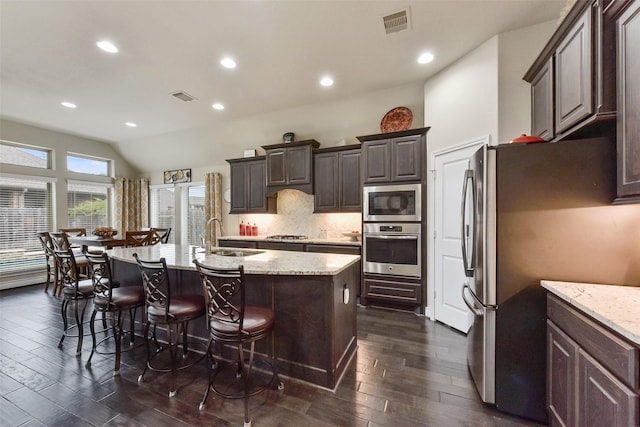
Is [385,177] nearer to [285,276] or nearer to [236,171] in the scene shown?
[285,276]

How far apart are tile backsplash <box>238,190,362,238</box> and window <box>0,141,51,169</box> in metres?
4.61

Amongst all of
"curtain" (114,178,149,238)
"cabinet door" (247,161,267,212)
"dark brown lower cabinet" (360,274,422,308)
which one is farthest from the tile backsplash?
"curtain" (114,178,149,238)

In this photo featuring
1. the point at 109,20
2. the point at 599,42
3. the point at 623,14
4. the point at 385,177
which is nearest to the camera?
the point at 623,14

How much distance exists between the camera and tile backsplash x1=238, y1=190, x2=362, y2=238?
4.65 meters

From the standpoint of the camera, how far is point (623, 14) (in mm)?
1382

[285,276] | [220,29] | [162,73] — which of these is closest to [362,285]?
[285,276]

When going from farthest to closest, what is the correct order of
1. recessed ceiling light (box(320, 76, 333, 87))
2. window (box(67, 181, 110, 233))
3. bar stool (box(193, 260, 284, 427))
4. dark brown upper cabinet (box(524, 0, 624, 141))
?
window (box(67, 181, 110, 233))
recessed ceiling light (box(320, 76, 333, 87))
bar stool (box(193, 260, 284, 427))
dark brown upper cabinet (box(524, 0, 624, 141))

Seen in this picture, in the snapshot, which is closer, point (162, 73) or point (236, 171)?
point (162, 73)

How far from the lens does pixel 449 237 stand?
10.4 feet

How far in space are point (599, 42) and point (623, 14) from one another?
5.4 inches

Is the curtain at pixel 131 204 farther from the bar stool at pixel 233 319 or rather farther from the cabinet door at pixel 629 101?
the cabinet door at pixel 629 101

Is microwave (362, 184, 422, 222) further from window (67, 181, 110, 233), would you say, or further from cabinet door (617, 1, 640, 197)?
window (67, 181, 110, 233)

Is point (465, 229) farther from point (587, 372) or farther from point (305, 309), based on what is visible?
point (305, 309)

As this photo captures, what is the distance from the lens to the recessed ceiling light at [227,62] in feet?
9.87
